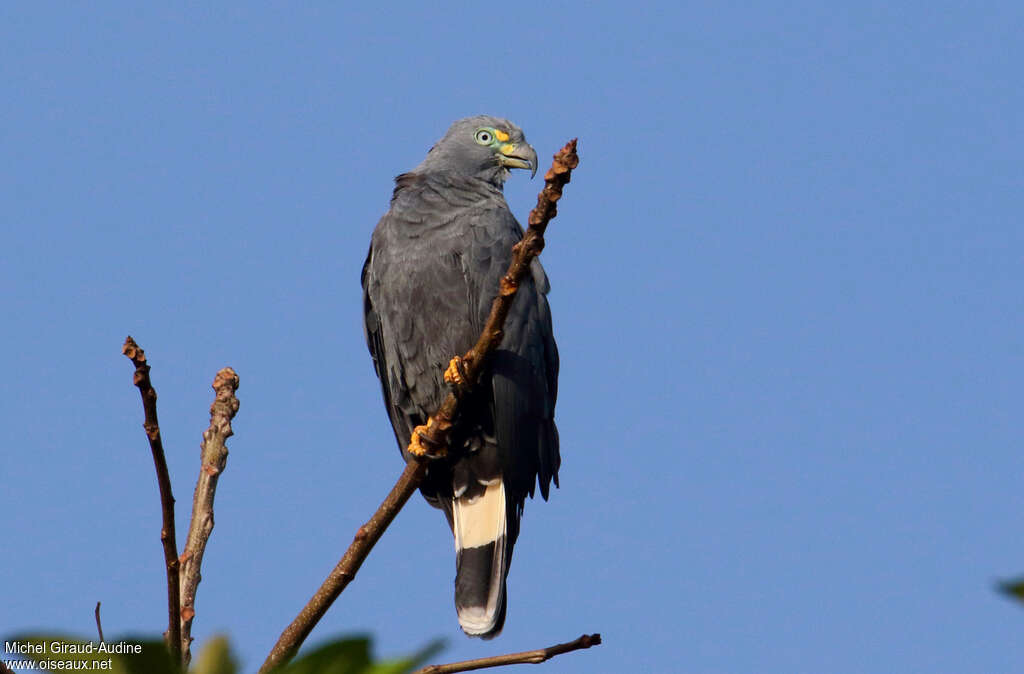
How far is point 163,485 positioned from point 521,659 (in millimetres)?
1089

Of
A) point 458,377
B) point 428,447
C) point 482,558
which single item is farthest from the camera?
point 482,558

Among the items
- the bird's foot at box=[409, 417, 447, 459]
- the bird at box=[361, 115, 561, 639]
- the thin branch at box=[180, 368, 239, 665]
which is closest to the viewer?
the thin branch at box=[180, 368, 239, 665]

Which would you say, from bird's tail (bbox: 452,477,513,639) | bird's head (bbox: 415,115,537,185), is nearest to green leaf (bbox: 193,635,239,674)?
bird's tail (bbox: 452,477,513,639)

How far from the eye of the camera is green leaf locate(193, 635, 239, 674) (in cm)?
162

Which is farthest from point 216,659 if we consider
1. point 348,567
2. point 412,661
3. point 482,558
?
point 482,558

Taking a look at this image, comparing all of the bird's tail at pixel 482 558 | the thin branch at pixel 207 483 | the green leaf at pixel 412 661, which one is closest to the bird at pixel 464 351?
the bird's tail at pixel 482 558

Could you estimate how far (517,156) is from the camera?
6621mm

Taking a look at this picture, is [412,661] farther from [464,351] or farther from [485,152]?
[485,152]

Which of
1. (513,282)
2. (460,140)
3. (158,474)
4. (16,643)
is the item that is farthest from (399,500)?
(460,140)

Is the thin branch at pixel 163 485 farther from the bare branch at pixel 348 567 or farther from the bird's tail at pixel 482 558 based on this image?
the bird's tail at pixel 482 558

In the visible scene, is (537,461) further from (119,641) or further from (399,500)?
(119,641)

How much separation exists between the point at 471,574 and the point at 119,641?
149 inches

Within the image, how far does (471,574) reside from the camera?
527cm

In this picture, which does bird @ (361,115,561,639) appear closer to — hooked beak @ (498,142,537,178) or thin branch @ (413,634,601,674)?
hooked beak @ (498,142,537,178)
